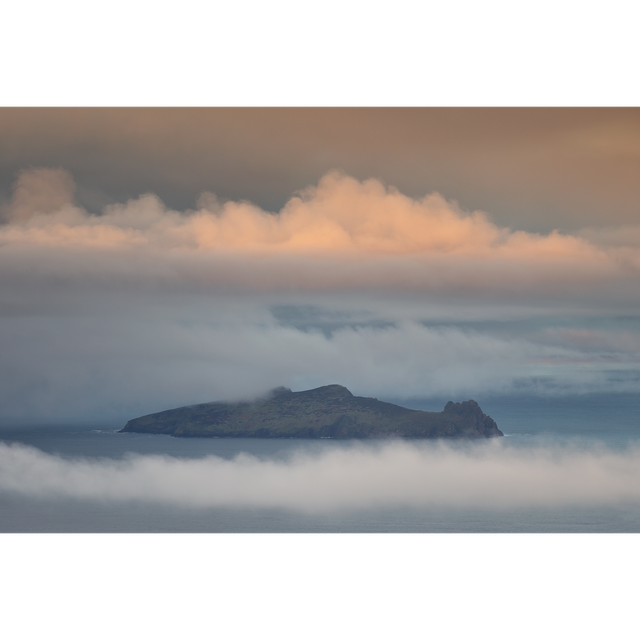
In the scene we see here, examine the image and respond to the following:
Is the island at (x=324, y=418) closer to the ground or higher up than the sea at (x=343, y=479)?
higher up

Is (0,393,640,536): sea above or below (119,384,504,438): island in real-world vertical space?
below

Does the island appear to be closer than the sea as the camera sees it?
No

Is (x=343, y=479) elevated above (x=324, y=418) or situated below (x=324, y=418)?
below

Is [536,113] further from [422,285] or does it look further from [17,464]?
[17,464]

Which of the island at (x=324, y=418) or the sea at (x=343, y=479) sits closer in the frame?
the sea at (x=343, y=479)
